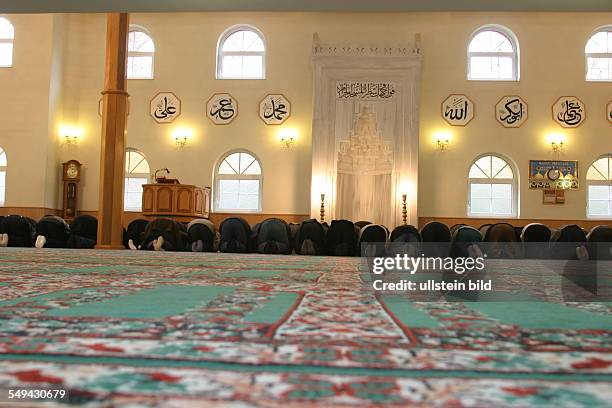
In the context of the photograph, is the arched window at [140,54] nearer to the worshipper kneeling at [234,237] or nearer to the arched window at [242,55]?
the arched window at [242,55]

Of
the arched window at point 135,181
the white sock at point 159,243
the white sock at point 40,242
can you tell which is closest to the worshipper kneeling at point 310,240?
the white sock at point 159,243

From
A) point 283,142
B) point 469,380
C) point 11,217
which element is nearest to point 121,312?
point 469,380

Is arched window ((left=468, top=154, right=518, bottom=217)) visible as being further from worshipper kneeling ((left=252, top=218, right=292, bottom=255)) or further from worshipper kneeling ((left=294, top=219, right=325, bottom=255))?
worshipper kneeling ((left=252, top=218, right=292, bottom=255))

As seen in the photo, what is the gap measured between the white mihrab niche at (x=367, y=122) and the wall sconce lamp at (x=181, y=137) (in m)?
3.21

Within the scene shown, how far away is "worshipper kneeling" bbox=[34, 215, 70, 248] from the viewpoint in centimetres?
995

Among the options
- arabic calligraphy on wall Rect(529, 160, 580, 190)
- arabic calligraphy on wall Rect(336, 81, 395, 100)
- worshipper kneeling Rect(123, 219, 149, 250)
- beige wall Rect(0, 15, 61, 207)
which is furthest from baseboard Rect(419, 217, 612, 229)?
beige wall Rect(0, 15, 61, 207)

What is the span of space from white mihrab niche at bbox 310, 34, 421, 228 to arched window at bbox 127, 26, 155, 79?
14.1ft

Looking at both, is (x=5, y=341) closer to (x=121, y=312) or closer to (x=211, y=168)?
(x=121, y=312)

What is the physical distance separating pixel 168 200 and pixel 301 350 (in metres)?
11.9

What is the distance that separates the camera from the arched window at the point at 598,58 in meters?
15.1

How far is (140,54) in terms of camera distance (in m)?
15.6

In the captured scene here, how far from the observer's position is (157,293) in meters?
2.97

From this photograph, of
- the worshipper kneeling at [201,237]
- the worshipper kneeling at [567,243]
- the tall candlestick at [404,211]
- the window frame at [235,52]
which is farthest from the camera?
the window frame at [235,52]

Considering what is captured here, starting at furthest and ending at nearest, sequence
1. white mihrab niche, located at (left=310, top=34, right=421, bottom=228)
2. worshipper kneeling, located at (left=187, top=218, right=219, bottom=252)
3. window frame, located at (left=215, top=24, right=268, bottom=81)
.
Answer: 1. window frame, located at (left=215, top=24, right=268, bottom=81)
2. white mihrab niche, located at (left=310, top=34, right=421, bottom=228)
3. worshipper kneeling, located at (left=187, top=218, right=219, bottom=252)
